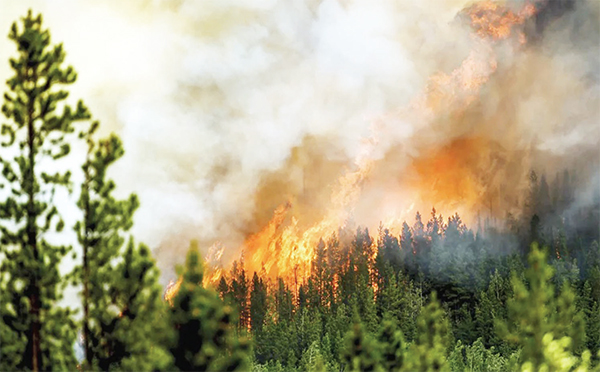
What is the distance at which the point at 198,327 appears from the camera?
23.8 meters

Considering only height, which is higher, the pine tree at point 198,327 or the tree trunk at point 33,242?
the tree trunk at point 33,242

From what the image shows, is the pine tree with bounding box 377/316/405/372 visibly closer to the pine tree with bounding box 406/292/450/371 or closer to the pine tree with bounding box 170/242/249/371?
the pine tree with bounding box 406/292/450/371

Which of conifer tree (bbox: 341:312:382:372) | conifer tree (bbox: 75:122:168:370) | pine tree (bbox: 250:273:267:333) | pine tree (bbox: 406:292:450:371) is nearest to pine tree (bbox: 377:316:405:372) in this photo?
pine tree (bbox: 406:292:450:371)

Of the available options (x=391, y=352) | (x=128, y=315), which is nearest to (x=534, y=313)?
(x=391, y=352)

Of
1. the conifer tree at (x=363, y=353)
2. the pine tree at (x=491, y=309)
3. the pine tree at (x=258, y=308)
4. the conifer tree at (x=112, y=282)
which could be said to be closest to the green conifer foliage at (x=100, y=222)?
the conifer tree at (x=112, y=282)

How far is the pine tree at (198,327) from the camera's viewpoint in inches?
929

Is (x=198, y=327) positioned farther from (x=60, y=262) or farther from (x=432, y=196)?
(x=432, y=196)

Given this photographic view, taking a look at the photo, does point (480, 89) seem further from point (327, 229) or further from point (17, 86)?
point (17, 86)

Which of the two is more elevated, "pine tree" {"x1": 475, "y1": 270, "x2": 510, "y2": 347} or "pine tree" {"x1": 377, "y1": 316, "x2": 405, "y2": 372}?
"pine tree" {"x1": 475, "y1": 270, "x2": 510, "y2": 347}

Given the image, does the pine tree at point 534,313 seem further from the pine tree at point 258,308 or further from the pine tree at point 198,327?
the pine tree at point 258,308

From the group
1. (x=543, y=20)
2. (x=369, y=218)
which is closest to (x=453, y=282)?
(x=369, y=218)

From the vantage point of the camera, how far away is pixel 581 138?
17412cm

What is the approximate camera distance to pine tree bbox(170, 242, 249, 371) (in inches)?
929

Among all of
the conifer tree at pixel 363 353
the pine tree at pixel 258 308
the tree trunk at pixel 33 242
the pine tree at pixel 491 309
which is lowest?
the conifer tree at pixel 363 353
